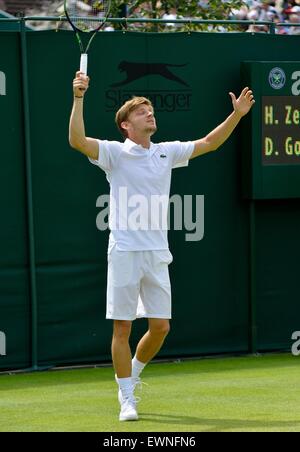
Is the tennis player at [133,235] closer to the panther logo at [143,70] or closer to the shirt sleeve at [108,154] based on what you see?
the shirt sleeve at [108,154]

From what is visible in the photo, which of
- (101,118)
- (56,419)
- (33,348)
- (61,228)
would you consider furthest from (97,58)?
(56,419)

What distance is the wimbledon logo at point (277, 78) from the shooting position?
10508 mm

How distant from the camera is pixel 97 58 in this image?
10.1 metres

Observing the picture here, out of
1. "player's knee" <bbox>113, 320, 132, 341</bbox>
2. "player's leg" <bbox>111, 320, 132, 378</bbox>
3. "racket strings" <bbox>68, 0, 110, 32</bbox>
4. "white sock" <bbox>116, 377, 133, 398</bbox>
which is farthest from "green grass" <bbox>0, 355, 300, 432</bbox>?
"racket strings" <bbox>68, 0, 110, 32</bbox>

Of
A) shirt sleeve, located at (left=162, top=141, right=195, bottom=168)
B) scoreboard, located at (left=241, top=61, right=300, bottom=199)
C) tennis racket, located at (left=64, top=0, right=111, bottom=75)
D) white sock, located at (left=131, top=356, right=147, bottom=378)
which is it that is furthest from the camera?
scoreboard, located at (left=241, top=61, right=300, bottom=199)

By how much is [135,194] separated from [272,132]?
10.4ft

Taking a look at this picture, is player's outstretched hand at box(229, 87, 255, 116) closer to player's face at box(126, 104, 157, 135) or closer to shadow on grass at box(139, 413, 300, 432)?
player's face at box(126, 104, 157, 135)

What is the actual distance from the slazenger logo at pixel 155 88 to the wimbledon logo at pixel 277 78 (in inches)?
26.6

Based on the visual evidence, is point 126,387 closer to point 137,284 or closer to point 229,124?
point 137,284

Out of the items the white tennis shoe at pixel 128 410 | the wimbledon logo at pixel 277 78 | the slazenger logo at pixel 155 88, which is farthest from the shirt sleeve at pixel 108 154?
the wimbledon logo at pixel 277 78

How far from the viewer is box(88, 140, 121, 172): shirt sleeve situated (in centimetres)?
762

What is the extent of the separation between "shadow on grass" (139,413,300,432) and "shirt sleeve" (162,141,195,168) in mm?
1545

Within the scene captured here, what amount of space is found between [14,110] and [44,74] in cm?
37

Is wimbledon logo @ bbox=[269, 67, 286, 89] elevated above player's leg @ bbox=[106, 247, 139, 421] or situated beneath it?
elevated above
